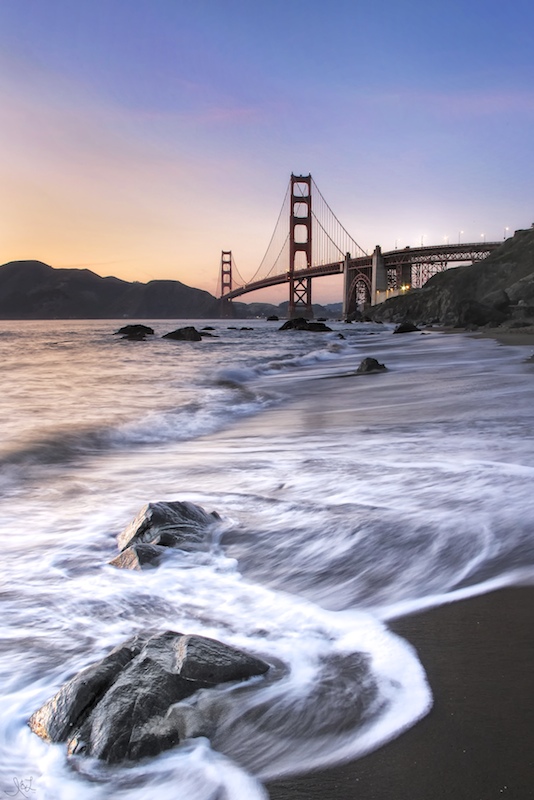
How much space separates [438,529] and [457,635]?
976 mm

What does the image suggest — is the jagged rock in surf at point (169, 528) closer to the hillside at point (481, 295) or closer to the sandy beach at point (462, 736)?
the sandy beach at point (462, 736)

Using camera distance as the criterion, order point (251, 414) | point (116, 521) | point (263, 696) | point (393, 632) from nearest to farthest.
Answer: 1. point (263, 696)
2. point (393, 632)
3. point (116, 521)
4. point (251, 414)

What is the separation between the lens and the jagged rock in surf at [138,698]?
1.33 metres

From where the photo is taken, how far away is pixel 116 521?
3.15m

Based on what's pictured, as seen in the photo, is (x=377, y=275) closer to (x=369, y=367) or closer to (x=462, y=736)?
(x=369, y=367)

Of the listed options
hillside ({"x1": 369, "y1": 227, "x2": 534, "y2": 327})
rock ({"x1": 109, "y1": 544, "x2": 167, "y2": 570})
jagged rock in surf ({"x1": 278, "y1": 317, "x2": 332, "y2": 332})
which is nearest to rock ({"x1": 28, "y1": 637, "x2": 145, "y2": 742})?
rock ({"x1": 109, "y1": 544, "x2": 167, "y2": 570})

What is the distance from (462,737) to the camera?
1.30m

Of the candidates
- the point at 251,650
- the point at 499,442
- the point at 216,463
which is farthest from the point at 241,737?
the point at 499,442

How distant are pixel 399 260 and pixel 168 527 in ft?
211

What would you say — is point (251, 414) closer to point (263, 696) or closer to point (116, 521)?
point (116, 521)

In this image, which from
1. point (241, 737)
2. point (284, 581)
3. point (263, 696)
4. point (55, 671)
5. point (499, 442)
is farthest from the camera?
point (499, 442)

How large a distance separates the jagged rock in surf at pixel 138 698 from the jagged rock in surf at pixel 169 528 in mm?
996

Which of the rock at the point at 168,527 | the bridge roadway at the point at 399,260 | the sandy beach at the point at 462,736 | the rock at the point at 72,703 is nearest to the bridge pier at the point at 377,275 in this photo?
the bridge roadway at the point at 399,260

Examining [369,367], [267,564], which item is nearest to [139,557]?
[267,564]
